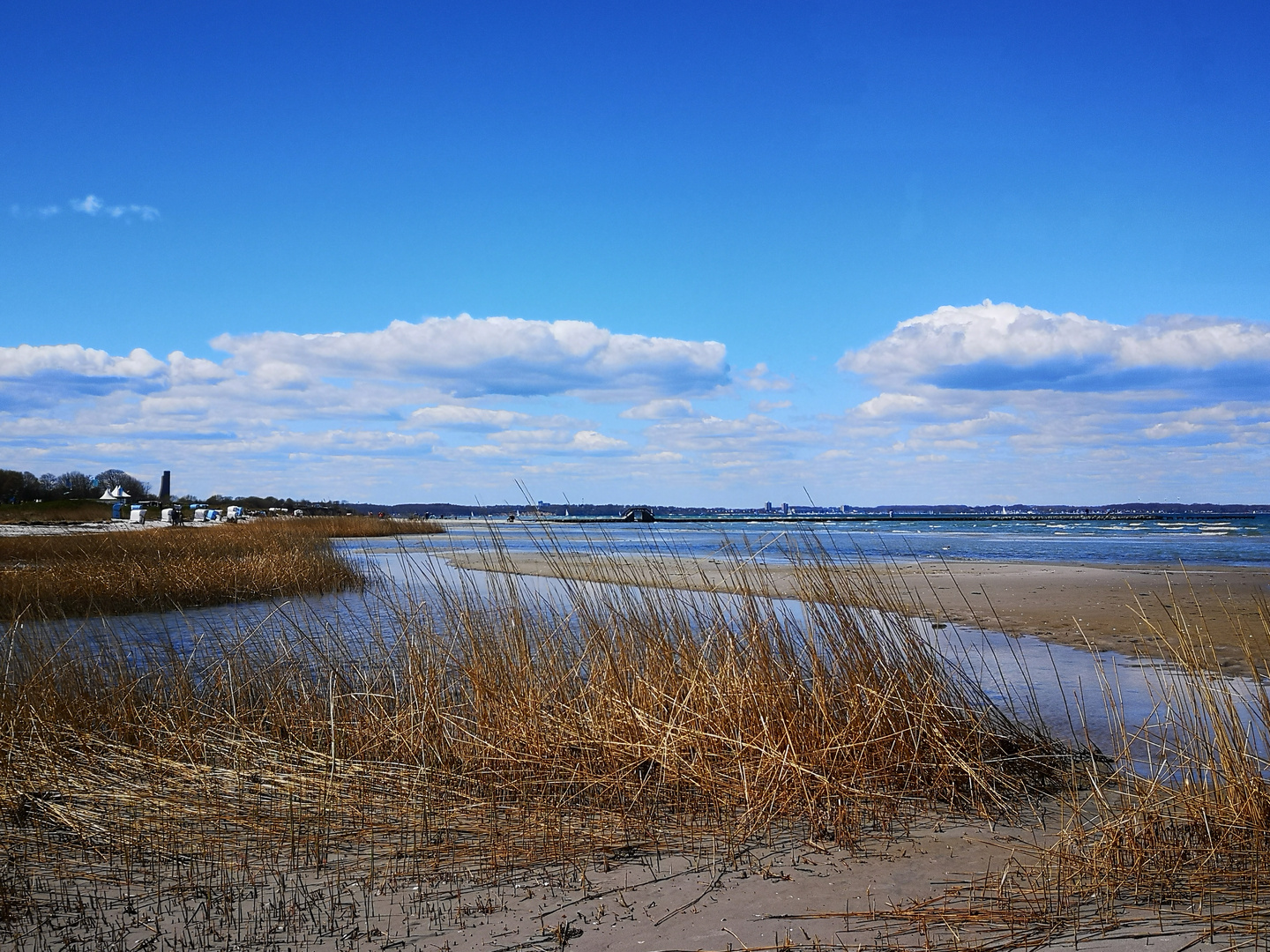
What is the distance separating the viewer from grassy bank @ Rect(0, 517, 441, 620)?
47.2 feet

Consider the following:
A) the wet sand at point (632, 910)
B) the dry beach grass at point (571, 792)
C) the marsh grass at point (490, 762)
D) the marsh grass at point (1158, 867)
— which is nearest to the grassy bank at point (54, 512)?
the marsh grass at point (490, 762)

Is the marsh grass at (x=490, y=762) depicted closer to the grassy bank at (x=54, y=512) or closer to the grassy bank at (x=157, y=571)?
the grassy bank at (x=157, y=571)

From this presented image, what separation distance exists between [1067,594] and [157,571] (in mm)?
17558

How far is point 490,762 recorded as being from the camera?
570cm

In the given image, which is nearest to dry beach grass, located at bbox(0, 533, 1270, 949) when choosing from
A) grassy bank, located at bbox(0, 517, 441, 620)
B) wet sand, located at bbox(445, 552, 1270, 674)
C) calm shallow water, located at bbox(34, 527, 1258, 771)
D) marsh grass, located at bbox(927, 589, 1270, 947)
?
marsh grass, located at bbox(927, 589, 1270, 947)

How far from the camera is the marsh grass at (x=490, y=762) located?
4336 mm

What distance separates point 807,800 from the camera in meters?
4.93

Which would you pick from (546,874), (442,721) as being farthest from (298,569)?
(546,874)

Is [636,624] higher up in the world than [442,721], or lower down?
higher up

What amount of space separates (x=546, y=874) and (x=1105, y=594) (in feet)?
53.2

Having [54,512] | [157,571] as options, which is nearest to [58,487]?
[54,512]

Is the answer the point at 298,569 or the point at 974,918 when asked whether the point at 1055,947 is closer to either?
the point at 974,918

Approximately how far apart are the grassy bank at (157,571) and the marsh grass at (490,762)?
578 cm

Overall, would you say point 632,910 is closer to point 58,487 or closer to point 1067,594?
point 1067,594
